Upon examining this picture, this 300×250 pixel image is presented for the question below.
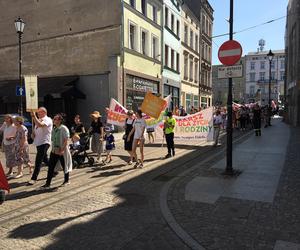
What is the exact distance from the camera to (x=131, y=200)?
22.2 ft

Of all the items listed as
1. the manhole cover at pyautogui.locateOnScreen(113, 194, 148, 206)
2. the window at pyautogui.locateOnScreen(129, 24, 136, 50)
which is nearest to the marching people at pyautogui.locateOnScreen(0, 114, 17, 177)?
the manhole cover at pyautogui.locateOnScreen(113, 194, 148, 206)

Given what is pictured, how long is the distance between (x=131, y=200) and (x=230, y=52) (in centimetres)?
441

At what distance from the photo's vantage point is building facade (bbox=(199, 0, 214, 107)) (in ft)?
142

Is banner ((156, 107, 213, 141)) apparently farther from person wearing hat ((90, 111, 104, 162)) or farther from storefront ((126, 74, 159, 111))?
storefront ((126, 74, 159, 111))

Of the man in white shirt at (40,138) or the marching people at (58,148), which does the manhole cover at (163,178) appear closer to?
the marching people at (58,148)

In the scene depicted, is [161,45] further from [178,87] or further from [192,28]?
[192,28]

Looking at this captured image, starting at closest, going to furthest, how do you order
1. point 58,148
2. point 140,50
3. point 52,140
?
1. point 58,148
2. point 52,140
3. point 140,50

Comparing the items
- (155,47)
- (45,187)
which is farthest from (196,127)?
(155,47)

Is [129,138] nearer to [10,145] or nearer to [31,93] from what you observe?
[10,145]

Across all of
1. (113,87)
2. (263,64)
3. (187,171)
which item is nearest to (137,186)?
(187,171)

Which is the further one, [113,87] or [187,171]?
Result: [113,87]

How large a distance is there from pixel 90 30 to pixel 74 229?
20.1 meters

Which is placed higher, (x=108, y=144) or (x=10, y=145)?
(x=10, y=145)

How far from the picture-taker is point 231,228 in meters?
5.24
